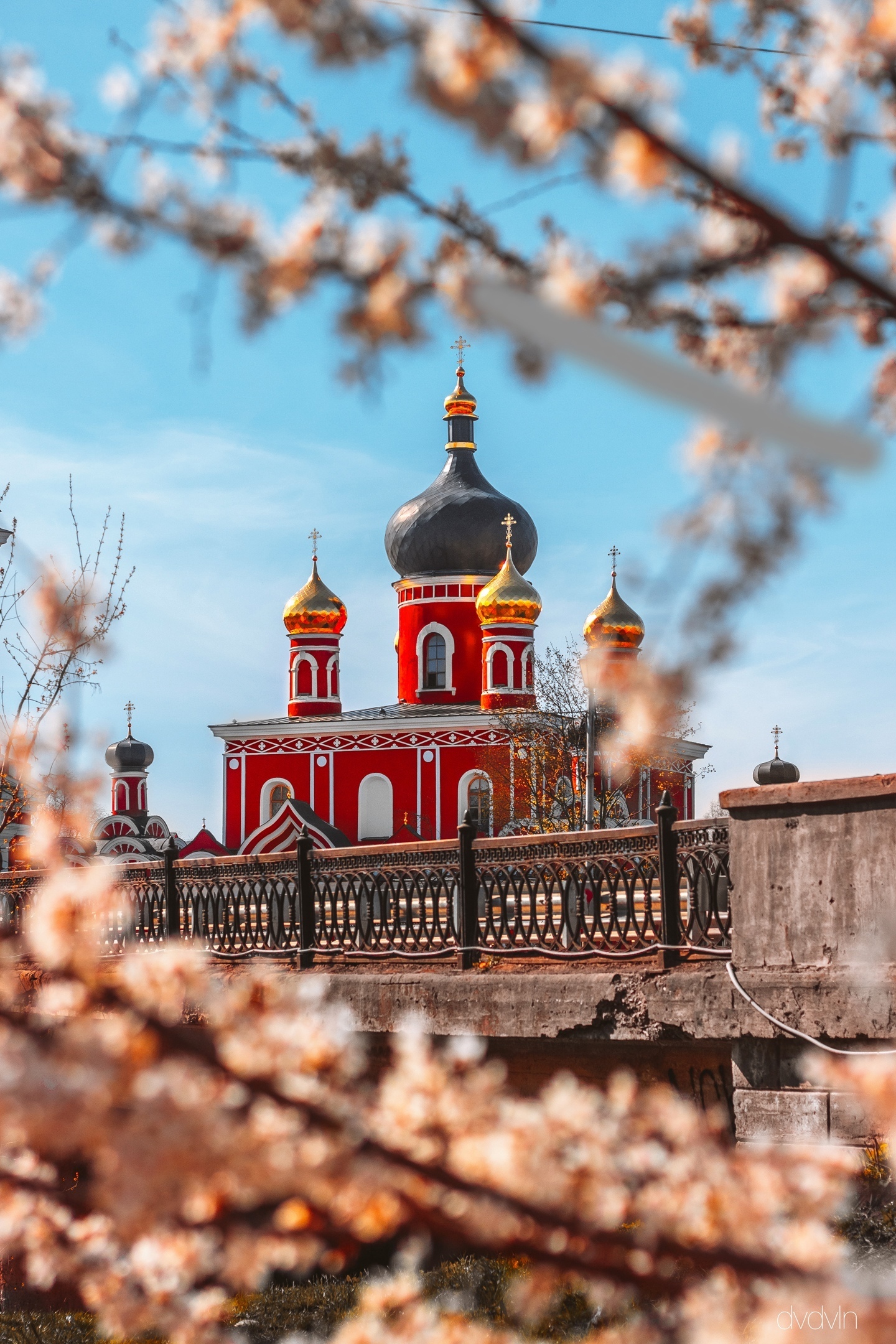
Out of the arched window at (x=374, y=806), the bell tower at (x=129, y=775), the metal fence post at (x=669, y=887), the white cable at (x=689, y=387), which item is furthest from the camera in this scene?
the bell tower at (x=129, y=775)

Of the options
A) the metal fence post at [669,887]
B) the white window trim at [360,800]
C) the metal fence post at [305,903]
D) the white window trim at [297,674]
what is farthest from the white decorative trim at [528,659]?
the metal fence post at [669,887]

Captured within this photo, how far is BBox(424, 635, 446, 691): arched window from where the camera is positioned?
1599 inches

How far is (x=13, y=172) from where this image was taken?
1.88 meters

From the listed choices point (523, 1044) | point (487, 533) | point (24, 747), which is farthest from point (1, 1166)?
point (487, 533)

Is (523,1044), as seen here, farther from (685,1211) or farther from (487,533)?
(487,533)

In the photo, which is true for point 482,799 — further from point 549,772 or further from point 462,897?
point 462,897

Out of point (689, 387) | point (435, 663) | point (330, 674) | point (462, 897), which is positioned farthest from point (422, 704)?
point (689, 387)

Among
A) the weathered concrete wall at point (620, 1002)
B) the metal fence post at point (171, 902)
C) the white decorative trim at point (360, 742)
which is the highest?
the white decorative trim at point (360, 742)

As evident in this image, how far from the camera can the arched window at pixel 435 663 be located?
40625mm

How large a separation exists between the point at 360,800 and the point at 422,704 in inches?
160

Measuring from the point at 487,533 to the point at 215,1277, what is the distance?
39334 mm

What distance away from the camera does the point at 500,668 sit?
123ft

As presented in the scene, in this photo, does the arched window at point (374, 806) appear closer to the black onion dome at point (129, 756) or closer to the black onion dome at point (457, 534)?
the black onion dome at point (457, 534)

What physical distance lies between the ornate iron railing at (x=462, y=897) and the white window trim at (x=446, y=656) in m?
28.1
